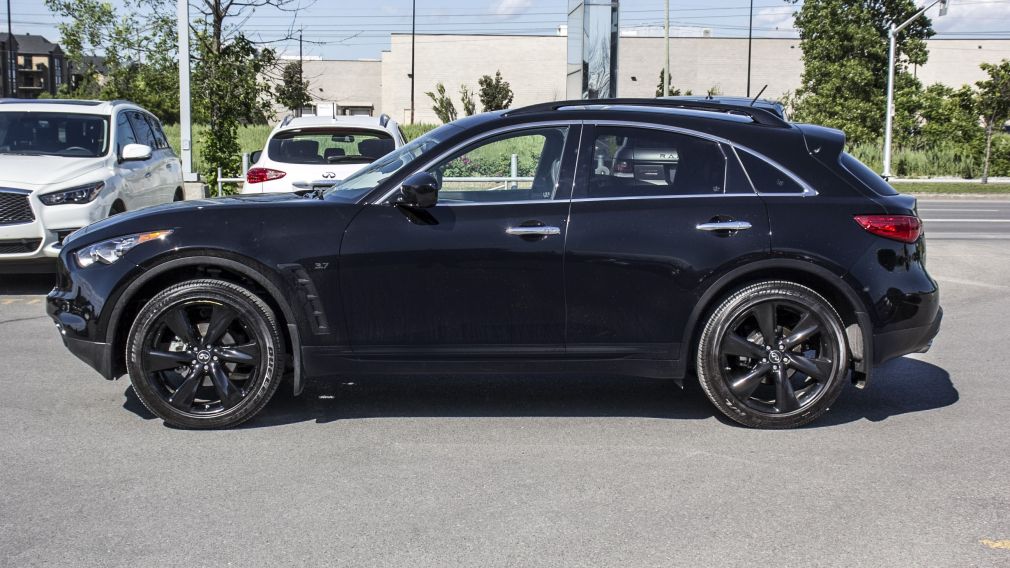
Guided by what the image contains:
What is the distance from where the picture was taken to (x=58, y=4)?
931 inches

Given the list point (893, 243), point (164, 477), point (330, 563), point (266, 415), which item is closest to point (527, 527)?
point (330, 563)

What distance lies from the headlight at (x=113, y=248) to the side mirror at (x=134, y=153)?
5775 millimetres

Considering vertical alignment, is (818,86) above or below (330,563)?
above

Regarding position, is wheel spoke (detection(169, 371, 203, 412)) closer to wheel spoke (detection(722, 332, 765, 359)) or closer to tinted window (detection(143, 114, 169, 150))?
wheel spoke (detection(722, 332, 765, 359))

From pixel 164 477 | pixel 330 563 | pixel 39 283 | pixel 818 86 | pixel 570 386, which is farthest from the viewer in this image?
pixel 818 86

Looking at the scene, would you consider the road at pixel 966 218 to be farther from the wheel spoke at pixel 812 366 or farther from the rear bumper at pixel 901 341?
the wheel spoke at pixel 812 366

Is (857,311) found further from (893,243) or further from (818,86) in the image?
(818,86)

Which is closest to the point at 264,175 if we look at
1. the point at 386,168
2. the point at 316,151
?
the point at 316,151

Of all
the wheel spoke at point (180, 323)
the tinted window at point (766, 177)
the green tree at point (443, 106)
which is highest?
the green tree at point (443, 106)

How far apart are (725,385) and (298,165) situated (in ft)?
23.1

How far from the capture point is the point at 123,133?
11.5 m

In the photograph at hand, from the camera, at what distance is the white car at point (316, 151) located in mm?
11242

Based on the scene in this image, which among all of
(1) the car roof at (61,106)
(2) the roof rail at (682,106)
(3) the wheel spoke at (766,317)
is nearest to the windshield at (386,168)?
(2) the roof rail at (682,106)

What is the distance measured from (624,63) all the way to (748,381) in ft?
245
